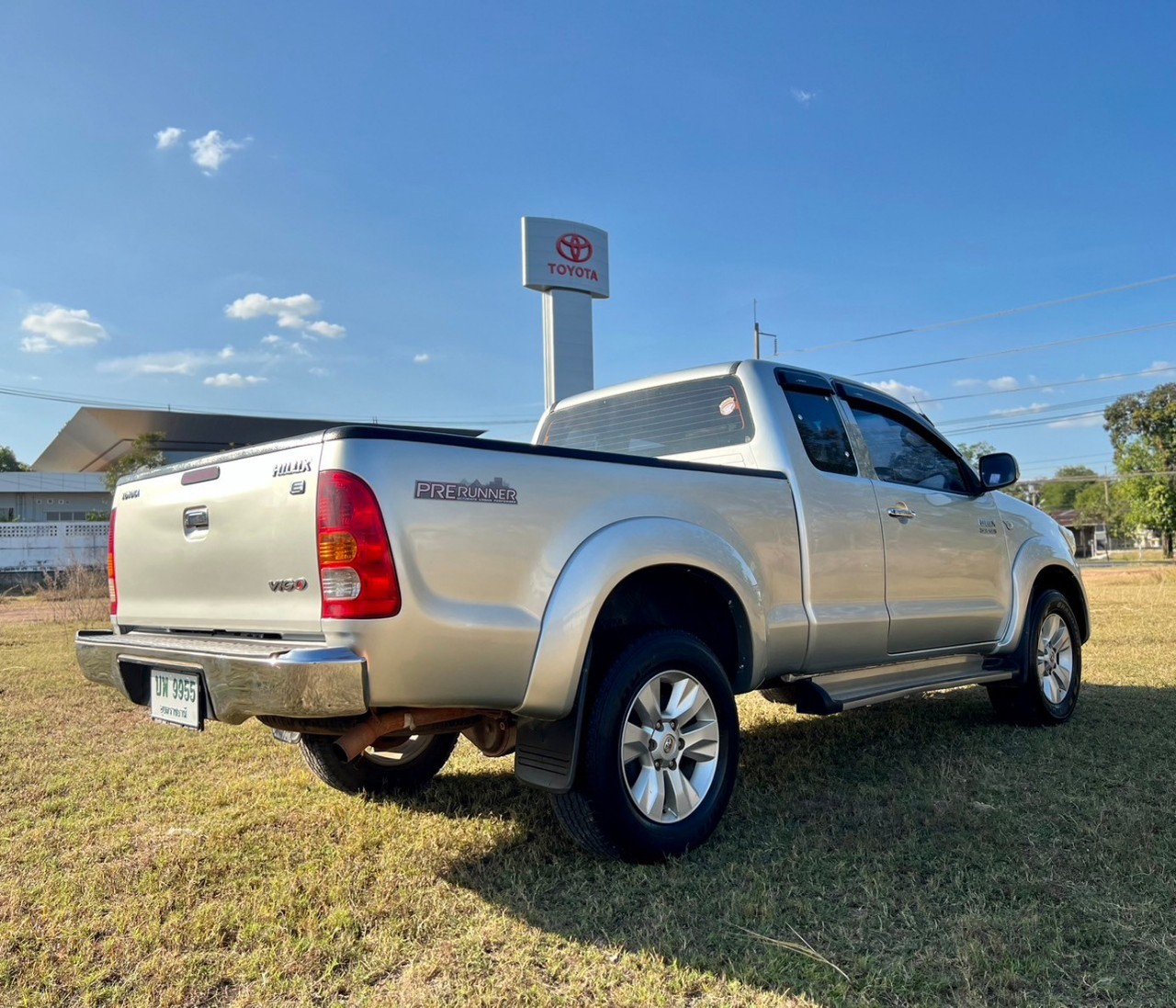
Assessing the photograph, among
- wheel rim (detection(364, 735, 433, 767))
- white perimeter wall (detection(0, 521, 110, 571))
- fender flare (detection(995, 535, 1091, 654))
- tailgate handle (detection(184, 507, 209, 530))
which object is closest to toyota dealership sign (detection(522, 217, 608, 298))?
white perimeter wall (detection(0, 521, 110, 571))

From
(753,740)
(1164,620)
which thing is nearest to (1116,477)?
(1164,620)

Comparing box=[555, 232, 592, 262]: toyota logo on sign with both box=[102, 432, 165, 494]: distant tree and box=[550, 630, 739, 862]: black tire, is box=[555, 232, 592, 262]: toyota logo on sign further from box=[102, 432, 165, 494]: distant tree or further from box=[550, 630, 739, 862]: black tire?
box=[102, 432, 165, 494]: distant tree

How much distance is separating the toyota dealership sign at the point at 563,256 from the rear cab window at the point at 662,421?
21922 millimetres

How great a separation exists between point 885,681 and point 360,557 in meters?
2.82

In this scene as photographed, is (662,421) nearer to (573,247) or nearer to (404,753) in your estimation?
(404,753)

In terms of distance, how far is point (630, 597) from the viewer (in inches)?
144

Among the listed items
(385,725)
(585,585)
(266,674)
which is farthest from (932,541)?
(266,674)

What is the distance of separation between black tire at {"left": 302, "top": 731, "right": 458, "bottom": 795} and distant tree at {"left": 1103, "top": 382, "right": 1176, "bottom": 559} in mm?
62617

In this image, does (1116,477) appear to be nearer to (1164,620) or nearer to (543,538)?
(1164,620)

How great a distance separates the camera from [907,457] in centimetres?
511

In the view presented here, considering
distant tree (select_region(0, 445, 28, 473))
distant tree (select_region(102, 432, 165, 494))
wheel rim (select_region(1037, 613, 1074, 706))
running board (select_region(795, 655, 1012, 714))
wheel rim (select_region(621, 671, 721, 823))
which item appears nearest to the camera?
wheel rim (select_region(621, 671, 721, 823))

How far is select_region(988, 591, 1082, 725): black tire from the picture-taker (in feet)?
17.8

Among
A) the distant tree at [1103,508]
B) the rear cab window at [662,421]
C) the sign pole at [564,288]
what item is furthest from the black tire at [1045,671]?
the distant tree at [1103,508]

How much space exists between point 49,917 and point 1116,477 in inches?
2628
